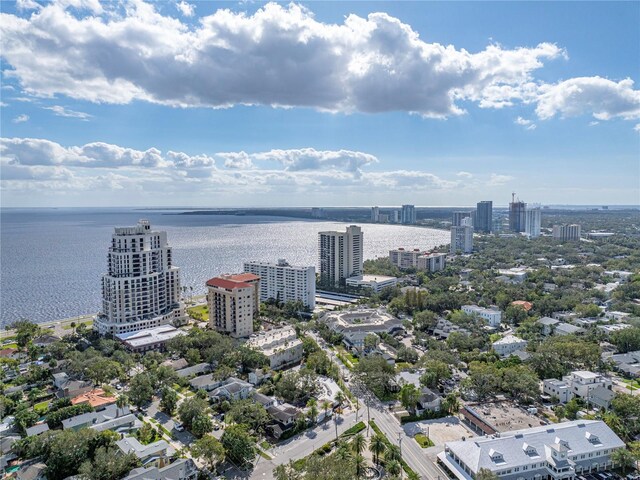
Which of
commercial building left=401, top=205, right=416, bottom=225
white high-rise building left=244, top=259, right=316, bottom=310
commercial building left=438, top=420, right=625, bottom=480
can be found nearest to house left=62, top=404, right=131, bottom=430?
commercial building left=438, top=420, right=625, bottom=480

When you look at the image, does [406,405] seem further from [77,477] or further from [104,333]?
[104,333]

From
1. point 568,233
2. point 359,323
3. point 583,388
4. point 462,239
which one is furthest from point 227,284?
point 568,233

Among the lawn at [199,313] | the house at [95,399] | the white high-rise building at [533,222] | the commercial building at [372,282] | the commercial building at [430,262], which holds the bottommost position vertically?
the lawn at [199,313]

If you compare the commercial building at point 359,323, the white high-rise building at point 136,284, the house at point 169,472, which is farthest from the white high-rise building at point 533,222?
the house at point 169,472

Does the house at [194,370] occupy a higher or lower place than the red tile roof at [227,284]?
lower

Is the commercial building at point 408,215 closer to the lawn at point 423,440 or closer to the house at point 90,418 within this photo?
the lawn at point 423,440

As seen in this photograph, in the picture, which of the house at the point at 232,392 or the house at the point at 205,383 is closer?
the house at the point at 232,392

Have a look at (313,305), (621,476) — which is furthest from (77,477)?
(313,305)
